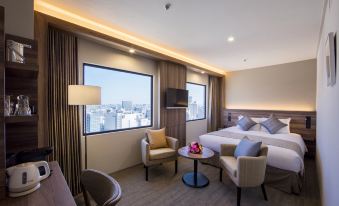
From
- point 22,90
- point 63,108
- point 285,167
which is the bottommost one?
point 285,167

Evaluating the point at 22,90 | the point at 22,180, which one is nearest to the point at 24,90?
the point at 22,90

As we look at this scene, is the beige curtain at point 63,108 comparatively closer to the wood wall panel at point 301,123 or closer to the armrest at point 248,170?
the armrest at point 248,170

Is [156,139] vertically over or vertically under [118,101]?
under

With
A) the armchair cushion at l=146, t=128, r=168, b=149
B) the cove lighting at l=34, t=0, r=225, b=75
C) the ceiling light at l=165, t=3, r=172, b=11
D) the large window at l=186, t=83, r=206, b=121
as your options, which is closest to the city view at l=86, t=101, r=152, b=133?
the armchair cushion at l=146, t=128, r=168, b=149

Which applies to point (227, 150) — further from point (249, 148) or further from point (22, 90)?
point (22, 90)

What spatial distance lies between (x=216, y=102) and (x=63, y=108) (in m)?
5.03

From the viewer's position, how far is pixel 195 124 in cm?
558

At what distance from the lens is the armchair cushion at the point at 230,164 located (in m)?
2.49

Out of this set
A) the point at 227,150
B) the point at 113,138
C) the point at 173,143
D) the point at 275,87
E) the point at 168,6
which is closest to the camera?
the point at 168,6

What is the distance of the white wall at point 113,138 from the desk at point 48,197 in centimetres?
180

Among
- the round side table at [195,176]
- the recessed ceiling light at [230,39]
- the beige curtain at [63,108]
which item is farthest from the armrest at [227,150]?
the beige curtain at [63,108]

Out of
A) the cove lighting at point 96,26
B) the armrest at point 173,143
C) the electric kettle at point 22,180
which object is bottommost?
the armrest at point 173,143

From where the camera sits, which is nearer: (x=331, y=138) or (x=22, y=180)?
(x=22, y=180)

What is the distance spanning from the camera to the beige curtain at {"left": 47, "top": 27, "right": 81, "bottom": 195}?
7.74 feet
